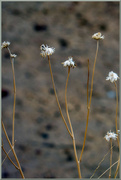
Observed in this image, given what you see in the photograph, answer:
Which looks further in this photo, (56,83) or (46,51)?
(56,83)

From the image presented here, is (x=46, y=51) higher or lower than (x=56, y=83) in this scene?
lower

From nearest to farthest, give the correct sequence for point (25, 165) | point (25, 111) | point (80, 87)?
point (25, 165), point (25, 111), point (80, 87)

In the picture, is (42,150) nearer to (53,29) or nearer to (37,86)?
(37,86)

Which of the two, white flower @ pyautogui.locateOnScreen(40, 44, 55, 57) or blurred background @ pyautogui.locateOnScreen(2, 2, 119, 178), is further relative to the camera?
blurred background @ pyautogui.locateOnScreen(2, 2, 119, 178)

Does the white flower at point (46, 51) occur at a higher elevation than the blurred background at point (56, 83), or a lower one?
lower

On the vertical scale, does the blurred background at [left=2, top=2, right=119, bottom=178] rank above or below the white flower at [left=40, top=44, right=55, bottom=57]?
above

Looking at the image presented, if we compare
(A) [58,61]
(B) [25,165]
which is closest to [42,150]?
(B) [25,165]

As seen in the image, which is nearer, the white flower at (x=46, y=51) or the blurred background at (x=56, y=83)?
the white flower at (x=46, y=51)

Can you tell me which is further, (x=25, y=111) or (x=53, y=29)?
(x=53, y=29)
